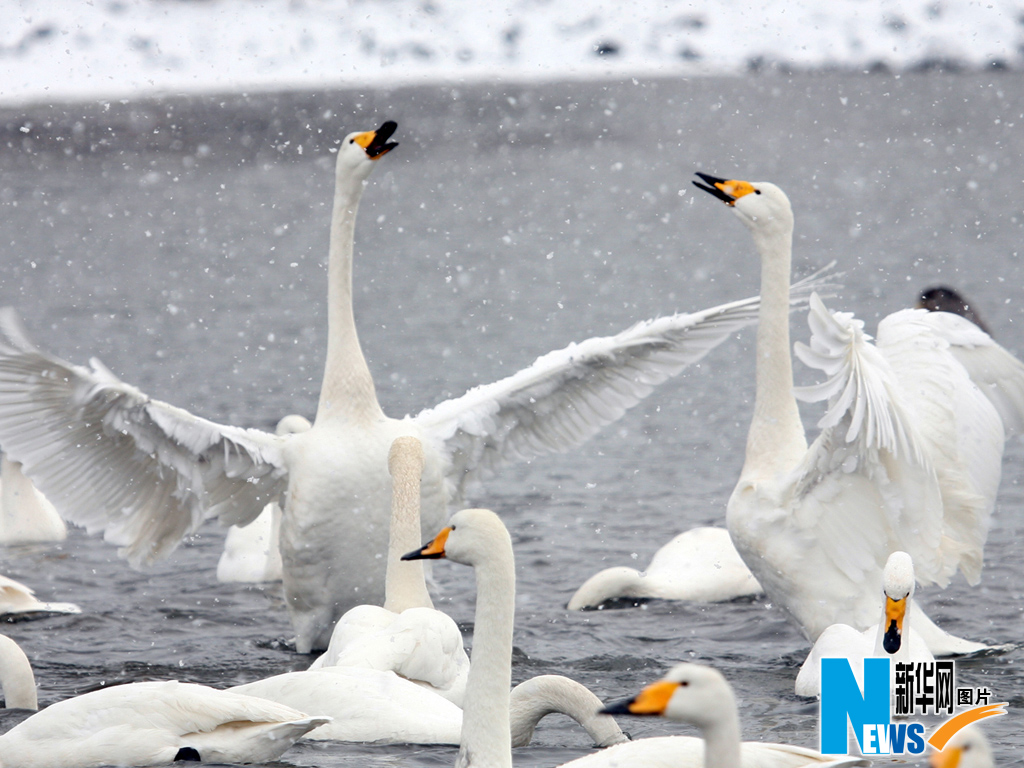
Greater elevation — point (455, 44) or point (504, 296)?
point (455, 44)

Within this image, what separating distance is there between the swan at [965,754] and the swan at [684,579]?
480 cm

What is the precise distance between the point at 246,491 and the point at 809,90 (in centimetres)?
8887

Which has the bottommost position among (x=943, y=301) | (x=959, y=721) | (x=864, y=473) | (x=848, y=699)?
(x=959, y=721)

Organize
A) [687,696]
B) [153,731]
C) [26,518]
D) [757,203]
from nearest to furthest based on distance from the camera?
[687,696]
[153,731]
[757,203]
[26,518]

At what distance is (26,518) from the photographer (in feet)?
34.6

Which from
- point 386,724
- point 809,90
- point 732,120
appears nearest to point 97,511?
point 386,724

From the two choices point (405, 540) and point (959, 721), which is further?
point (405, 540)

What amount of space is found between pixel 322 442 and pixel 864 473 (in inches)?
99.6

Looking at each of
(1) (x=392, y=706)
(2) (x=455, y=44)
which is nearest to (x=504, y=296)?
(1) (x=392, y=706)

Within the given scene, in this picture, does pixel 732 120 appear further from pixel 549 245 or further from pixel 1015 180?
pixel 549 245

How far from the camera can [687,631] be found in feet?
26.3

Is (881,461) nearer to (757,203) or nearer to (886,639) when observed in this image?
(886,639)

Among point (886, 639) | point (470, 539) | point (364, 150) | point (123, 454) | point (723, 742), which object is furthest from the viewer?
point (364, 150)

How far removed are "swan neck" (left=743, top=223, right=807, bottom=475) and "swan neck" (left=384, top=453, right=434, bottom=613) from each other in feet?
5.21
